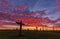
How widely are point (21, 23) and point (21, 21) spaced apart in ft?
2.15

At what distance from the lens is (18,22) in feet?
155
